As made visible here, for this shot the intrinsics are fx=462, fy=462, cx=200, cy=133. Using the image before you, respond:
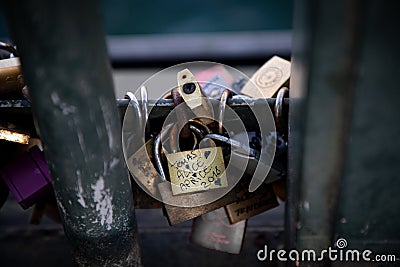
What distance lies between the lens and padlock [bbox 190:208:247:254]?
3.46 feet

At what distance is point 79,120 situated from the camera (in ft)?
1.93

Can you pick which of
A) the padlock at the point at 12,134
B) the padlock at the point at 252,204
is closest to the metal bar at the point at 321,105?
the padlock at the point at 252,204

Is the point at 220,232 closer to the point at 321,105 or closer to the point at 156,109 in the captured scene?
the point at 156,109

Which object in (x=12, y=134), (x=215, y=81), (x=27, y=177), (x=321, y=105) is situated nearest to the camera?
(x=321, y=105)

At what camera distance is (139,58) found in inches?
125

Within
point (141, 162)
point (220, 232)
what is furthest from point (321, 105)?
point (220, 232)

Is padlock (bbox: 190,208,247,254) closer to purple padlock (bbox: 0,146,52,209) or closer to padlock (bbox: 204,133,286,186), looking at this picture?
padlock (bbox: 204,133,286,186)

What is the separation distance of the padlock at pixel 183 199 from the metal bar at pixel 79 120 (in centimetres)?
13

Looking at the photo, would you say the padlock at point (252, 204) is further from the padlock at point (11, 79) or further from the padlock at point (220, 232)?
the padlock at point (11, 79)

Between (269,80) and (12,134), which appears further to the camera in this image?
(269,80)

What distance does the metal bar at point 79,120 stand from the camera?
0.52 m

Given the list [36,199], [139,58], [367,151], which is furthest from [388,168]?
[139,58]

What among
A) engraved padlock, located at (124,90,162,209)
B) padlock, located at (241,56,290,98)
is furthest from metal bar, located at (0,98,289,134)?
padlock, located at (241,56,290,98)

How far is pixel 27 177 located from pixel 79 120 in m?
0.44
